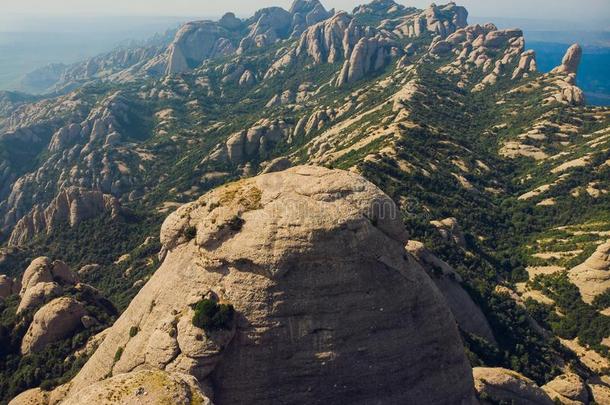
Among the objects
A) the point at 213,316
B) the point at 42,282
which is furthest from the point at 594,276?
the point at 42,282

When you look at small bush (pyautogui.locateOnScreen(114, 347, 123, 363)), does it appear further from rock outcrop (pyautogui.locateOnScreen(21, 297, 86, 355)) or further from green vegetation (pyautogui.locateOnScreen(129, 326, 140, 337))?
rock outcrop (pyautogui.locateOnScreen(21, 297, 86, 355))

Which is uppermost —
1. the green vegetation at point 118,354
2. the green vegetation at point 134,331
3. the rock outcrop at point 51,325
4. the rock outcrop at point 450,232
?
the green vegetation at point 134,331

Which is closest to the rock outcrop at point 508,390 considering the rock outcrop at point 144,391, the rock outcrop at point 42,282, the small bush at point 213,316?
the small bush at point 213,316

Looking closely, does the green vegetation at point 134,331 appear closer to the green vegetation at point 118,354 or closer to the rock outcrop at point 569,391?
the green vegetation at point 118,354

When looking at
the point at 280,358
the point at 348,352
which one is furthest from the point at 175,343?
the point at 348,352

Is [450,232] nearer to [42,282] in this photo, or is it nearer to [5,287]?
[42,282]

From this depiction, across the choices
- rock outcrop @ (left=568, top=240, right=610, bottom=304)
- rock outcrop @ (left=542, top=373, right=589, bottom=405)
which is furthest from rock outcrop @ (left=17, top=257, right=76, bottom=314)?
rock outcrop @ (left=568, top=240, right=610, bottom=304)
